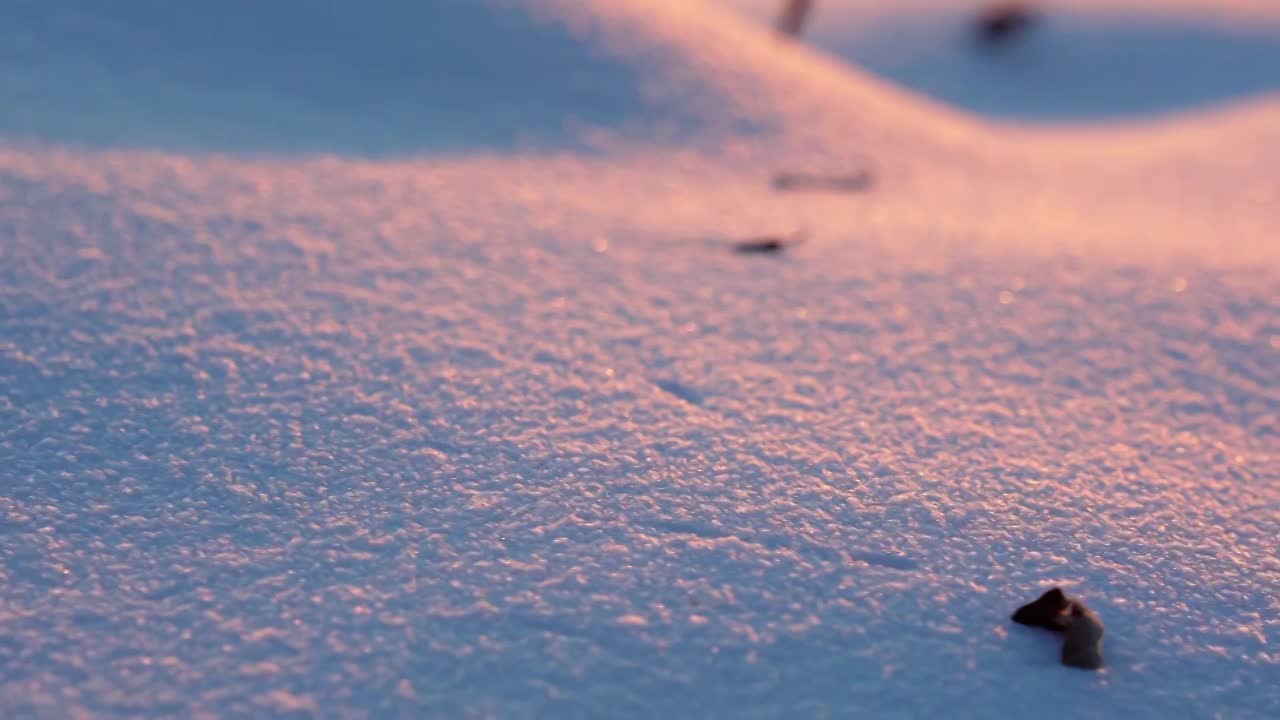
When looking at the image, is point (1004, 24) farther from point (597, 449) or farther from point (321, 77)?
point (597, 449)

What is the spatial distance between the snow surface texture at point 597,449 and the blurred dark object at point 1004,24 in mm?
3450

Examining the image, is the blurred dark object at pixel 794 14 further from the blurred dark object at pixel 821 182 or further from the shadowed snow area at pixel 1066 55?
the blurred dark object at pixel 821 182

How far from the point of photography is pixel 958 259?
183 centimetres

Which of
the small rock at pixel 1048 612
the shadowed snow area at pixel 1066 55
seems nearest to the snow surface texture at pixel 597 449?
the small rock at pixel 1048 612

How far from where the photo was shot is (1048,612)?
0.95 metres

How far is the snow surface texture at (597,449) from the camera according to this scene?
0.88 metres

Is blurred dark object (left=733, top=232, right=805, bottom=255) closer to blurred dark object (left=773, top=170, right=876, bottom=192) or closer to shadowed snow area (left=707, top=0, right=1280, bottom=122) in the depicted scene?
blurred dark object (left=773, top=170, right=876, bottom=192)

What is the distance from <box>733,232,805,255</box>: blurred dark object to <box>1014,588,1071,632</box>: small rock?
95 centimetres

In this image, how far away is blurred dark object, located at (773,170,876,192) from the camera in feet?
7.37

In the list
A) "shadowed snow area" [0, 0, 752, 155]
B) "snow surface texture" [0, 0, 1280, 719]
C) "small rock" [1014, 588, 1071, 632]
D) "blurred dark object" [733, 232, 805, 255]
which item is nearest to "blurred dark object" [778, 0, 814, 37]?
"shadowed snow area" [0, 0, 752, 155]

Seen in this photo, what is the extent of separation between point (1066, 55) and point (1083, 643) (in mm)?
4867

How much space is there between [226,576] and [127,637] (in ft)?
0.33

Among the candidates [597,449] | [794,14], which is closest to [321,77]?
[597,449]

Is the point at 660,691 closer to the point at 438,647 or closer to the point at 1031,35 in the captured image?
the point at 438,647
